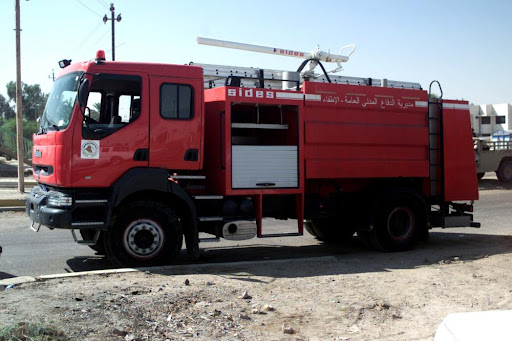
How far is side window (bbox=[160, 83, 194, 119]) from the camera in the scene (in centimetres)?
803

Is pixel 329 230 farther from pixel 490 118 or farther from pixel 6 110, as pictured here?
pixel 6 110

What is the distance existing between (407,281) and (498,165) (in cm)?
1949

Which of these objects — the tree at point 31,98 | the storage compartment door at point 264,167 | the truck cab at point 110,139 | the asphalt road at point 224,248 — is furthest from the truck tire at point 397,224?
the tree at point 31,98

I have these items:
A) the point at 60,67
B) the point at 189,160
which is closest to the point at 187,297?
the point at 189,160

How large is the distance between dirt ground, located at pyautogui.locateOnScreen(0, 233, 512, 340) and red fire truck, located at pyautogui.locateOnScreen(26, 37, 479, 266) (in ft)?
3.15

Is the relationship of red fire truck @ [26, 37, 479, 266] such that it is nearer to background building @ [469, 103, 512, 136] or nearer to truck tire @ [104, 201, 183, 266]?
truck tire @ [104, 201, 183, 266]

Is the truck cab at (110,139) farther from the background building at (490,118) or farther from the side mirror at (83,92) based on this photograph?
the background building at (490,118)

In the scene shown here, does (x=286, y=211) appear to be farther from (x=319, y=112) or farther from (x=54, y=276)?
(x=54, y=276)

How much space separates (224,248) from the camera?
33.8 ft

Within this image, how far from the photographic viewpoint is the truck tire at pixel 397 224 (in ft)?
31.9

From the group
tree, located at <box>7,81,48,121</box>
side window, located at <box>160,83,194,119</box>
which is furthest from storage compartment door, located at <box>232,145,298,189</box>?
tree, located at <box>7,81,48,121</box>

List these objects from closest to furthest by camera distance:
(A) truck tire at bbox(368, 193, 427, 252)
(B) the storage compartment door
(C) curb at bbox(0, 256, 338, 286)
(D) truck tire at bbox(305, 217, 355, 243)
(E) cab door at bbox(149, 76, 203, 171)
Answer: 1. (C) curb at bbox(0, 256, 338, 286)
2. (E) cab door at bbox(149, 76, 203, 171)
3. (B) the storage compartment door
4. (A) truck tire at bbox(368, 193, 427, 252)
5. (D) truck tire at bbox(305, 217, 355, 243)

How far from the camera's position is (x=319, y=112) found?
363 inches

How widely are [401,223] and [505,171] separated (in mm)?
17042
